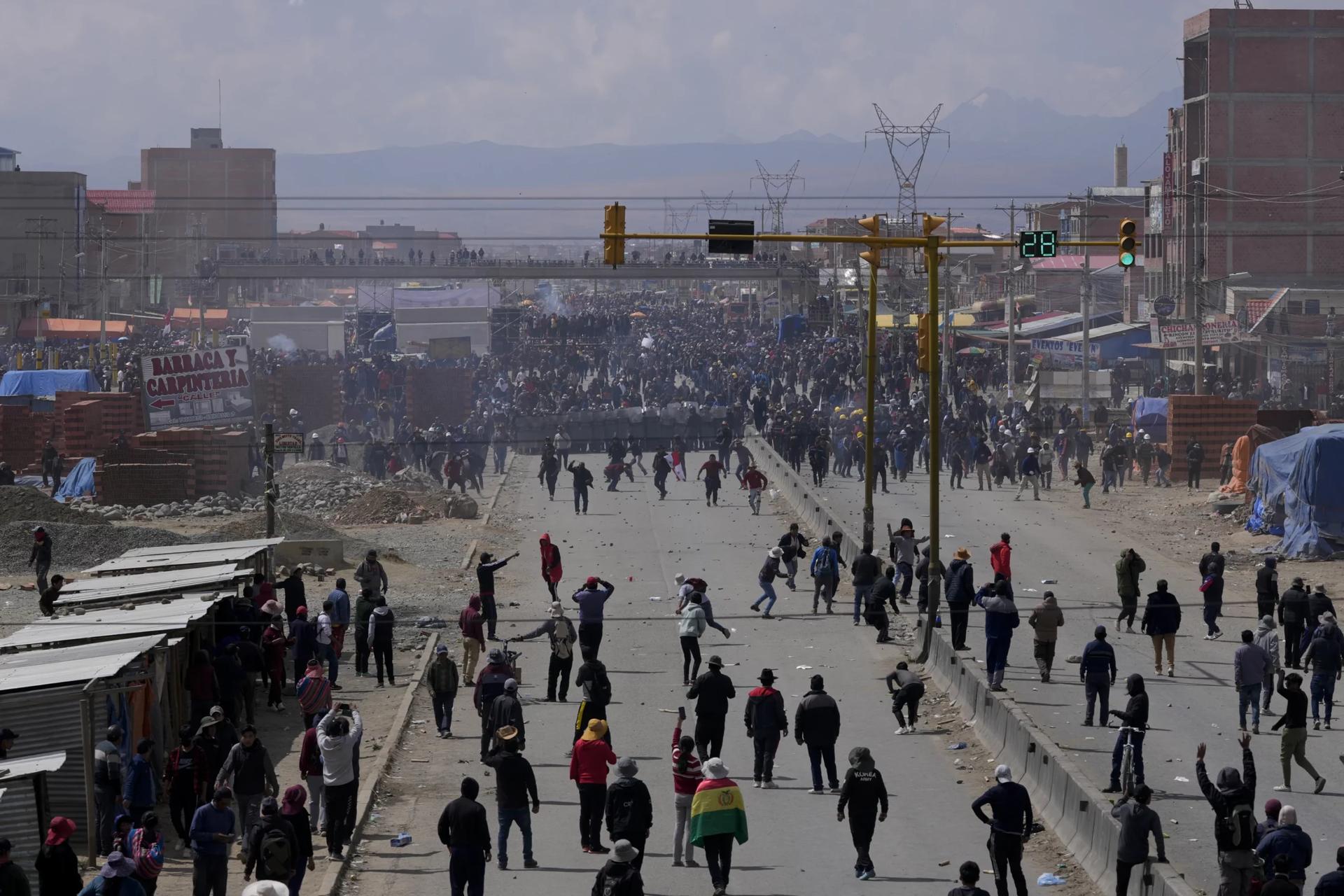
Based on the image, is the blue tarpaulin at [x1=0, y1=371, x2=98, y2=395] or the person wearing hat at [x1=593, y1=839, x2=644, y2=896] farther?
the blue tarpaulin at [x1=0, y1=371, x2=98, y2=395]

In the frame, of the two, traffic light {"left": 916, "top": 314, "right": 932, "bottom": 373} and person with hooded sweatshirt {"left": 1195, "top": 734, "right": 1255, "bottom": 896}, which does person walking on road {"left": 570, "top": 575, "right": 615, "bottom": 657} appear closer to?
traffic light {"left": 916, "top": 314, "right": 932, "bottom": 373}

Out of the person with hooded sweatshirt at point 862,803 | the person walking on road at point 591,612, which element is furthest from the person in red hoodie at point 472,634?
Answer: the person with hooded sweatshirt at point 862,803

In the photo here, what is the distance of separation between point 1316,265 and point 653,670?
59.4 meters

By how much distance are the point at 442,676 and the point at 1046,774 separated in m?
6.17

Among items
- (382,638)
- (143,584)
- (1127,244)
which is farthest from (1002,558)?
(143,584)

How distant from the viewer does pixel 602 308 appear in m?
125

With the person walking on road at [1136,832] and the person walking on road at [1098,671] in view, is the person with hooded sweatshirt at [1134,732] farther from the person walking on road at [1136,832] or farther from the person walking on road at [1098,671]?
the person walking on road at [1136,832]

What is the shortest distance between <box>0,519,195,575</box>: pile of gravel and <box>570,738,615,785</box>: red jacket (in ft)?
61.9

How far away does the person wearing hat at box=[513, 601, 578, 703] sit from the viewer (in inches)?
725

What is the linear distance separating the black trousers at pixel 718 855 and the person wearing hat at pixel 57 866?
13.6ft

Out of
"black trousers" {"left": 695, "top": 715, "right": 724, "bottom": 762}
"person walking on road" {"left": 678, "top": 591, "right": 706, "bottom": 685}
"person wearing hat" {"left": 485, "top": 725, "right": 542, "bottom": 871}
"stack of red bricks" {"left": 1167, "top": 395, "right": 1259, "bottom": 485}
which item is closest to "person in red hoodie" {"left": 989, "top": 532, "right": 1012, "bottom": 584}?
"person walking on road" {"left": 678, "top": 591, "right": 706, "bottom": 685}

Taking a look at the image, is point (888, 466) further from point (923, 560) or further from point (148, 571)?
point (148, 571)

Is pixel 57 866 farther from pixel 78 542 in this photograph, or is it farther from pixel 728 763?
pixel 78 542

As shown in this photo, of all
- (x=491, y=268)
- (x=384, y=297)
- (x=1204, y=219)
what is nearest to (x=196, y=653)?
(x=1204, y=219)
